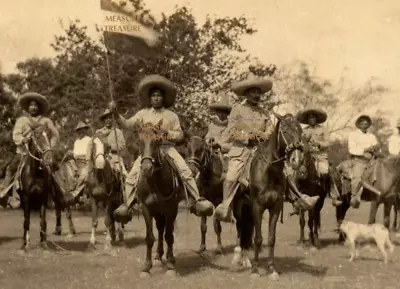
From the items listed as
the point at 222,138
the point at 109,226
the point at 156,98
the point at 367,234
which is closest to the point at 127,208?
the point at 156,98

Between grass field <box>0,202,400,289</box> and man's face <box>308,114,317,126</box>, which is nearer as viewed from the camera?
grass field <box>0,202,400,289</box>

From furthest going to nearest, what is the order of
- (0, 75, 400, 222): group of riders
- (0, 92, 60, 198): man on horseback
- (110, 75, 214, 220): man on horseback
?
(0, 92, 60, 198): man on horseback < (0, 75, 400, 222): group of riders < (110, 75, 214, 220): man on horseback

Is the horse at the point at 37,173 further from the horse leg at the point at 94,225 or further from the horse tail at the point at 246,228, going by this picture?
the horse tail at the point at 246,228

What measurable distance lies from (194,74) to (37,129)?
53.2 feet

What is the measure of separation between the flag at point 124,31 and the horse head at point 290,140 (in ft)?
9.21

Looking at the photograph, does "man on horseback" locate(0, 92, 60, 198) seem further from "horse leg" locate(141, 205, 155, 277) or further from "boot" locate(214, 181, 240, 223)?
"boot" locate(214, 181, 240, 223)

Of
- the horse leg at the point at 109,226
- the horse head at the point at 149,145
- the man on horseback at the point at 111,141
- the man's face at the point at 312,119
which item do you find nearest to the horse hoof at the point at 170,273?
the horse head at the point at 149,145

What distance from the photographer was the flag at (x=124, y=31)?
10.6 m

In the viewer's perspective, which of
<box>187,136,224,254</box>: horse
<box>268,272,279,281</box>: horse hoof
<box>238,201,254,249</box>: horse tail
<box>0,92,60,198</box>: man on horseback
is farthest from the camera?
<box>187,136,224,254</box>: horse

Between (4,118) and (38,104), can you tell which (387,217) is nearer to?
(38,104)

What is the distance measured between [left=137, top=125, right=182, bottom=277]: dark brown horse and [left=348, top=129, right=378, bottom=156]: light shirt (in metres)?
6.21

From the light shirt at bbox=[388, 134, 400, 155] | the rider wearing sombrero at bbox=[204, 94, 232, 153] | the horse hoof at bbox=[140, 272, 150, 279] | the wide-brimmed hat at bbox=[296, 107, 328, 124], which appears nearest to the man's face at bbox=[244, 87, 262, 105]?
the rider wearing sombrero at bbox=[204, 94, 232, 153]

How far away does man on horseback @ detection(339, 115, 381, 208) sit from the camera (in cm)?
1496

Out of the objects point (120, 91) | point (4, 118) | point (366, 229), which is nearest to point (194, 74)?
point (120, 91)
